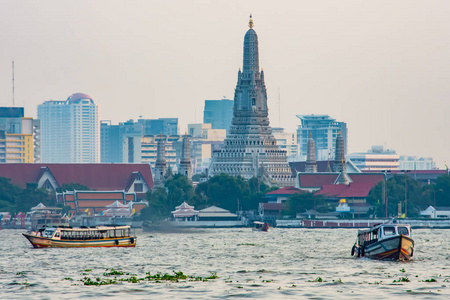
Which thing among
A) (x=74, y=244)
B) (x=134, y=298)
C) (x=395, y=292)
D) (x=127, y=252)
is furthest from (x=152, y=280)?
(x=74, y=244)

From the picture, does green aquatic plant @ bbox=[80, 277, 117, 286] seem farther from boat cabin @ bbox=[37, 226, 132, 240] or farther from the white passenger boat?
boat cabin @ bbox=[37, 226, 132, 240]

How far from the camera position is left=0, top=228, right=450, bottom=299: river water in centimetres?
7119

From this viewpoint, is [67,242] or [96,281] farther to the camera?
[67,242]

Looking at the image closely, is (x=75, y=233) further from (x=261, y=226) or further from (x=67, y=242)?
(x=261, y=226)

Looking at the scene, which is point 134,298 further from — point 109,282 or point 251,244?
point 251,244

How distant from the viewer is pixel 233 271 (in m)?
87.2

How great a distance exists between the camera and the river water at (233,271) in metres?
71.2

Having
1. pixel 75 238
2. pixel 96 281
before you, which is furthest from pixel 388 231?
pixel 75 238

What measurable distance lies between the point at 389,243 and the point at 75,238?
3822 centimetres

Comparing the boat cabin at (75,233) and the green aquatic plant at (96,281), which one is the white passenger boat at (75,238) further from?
the green aquatic plant at (96,281)

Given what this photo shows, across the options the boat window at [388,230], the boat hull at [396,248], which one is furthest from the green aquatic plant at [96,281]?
the boat window at [388,230]

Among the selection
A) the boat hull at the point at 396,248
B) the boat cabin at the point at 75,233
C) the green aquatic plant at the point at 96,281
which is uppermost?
the boat cabin at the point at 75,233

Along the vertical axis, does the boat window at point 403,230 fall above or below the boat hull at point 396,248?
above

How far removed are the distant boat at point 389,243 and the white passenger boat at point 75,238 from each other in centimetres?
3050
